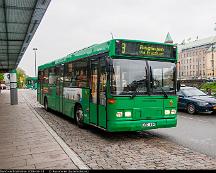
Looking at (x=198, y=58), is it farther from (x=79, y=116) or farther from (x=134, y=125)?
(x=134, y=125)

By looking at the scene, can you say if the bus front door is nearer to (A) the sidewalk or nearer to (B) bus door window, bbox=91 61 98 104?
(B) bus door window, bbox=91 61 98 104

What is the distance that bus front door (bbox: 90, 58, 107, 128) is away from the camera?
365 inches

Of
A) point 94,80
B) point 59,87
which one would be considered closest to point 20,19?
point 94,80

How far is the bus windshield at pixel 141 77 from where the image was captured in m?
8.77

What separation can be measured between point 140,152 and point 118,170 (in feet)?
5.56

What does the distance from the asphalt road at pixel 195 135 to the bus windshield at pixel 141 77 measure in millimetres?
1575

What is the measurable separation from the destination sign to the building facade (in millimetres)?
115564

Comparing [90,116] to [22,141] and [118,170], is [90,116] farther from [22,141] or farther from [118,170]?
[118,170]

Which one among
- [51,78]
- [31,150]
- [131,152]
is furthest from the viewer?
[51,78]

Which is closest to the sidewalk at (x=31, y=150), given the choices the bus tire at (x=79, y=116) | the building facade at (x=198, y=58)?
the bus tire at (x=79, y=116)

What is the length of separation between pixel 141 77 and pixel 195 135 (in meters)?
2.94

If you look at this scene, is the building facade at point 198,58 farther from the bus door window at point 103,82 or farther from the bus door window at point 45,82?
the bus door window at point 103,82

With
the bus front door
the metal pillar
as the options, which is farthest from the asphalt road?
the metal pillar

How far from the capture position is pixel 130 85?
8.92 meters
